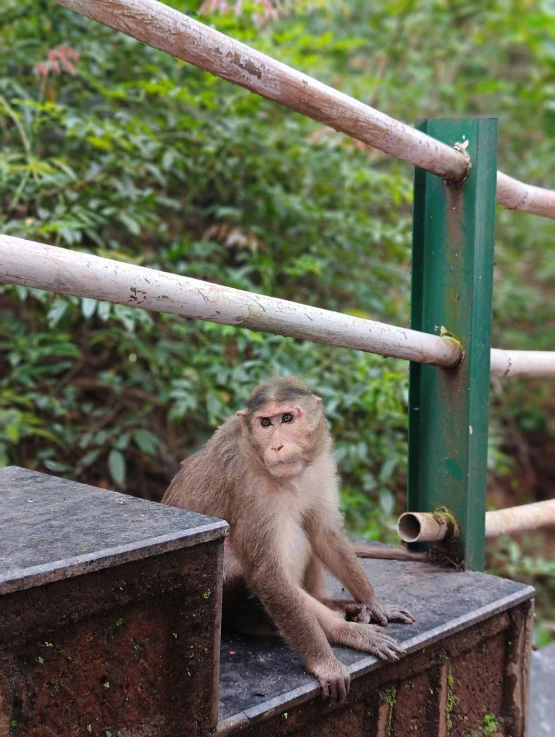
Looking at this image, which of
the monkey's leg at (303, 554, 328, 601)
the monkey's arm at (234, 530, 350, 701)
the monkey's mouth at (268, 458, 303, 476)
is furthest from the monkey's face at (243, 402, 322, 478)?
the monkey's leg at (303, 554, 328, 601)

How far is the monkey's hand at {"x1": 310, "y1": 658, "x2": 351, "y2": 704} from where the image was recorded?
139 centimetres

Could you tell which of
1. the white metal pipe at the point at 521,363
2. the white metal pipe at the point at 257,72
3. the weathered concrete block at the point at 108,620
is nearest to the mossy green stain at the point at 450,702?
the weathered concrete block at the point at 108,620

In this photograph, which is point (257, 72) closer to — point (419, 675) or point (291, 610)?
point (291, 610)

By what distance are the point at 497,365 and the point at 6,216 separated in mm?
2037

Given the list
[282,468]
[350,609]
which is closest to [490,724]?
[350,609]

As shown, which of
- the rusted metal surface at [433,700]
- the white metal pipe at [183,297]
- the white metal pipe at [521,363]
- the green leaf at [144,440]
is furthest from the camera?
the green leaf at [144,440]

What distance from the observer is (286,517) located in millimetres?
1763

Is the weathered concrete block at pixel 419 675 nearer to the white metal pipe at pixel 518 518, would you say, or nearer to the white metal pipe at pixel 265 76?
the white metal pipe at pixel 518 518

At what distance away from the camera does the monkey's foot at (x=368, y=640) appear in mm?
1511

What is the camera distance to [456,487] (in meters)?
1.96

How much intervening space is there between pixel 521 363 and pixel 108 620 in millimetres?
1440

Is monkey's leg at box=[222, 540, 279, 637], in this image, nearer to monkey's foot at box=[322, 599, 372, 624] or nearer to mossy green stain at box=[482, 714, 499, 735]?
monkey's foot at box=[322, 599, 372, 624]

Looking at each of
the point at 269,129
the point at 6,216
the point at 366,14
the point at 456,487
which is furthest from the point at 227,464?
the point at 366,14

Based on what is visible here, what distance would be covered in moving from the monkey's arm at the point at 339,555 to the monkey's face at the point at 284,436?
199mm
